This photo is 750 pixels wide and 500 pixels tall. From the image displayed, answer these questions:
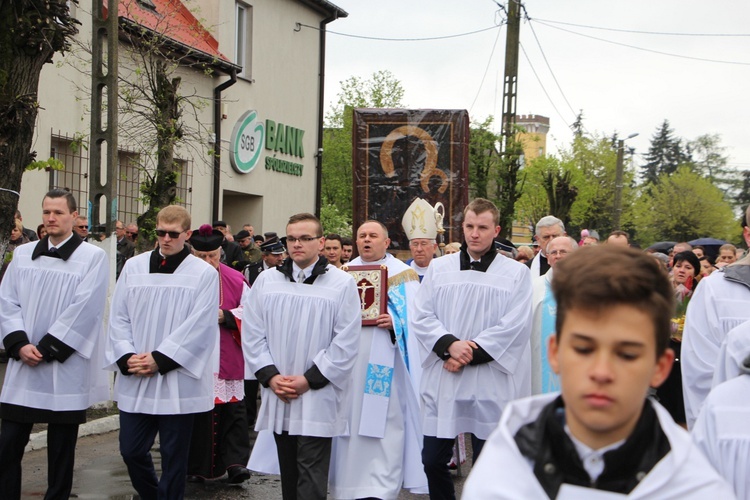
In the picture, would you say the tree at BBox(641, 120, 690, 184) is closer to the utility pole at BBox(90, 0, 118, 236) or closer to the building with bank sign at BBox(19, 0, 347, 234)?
the building with bank sign at BBox(19, 0, 347, 234)

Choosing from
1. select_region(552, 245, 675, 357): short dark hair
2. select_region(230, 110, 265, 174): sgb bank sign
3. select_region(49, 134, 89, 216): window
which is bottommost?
select_region(552, 245, 675, 357): short dark hair

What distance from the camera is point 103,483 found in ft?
25.8

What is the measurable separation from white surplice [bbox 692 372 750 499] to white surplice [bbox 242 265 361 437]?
3510 mm

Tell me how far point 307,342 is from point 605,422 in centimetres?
436

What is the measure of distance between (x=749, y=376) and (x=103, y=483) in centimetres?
596

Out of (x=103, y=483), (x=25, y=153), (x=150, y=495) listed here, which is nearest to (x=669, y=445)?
(x=150, y=495)

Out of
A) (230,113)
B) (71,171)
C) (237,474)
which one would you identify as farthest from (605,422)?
(230,113)

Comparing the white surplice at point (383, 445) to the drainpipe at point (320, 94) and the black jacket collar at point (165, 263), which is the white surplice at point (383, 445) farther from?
the drainpipe at point (320, 94)

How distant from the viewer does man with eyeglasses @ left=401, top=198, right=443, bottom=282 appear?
9.96 meters

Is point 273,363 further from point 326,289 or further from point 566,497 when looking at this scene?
point 566,497

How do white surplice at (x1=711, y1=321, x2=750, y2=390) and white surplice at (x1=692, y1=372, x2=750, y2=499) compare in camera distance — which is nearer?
white surplice at (x1=692, y1=372, x2=750, y2=499)

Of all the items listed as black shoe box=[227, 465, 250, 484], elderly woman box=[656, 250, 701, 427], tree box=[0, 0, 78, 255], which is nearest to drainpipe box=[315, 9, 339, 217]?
tree box=[0, 0, 78, 255]

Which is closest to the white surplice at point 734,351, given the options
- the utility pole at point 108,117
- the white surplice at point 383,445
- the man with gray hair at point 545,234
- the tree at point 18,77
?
the white surplice at point 383,445

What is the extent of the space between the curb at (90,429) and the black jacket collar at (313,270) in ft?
12.2
